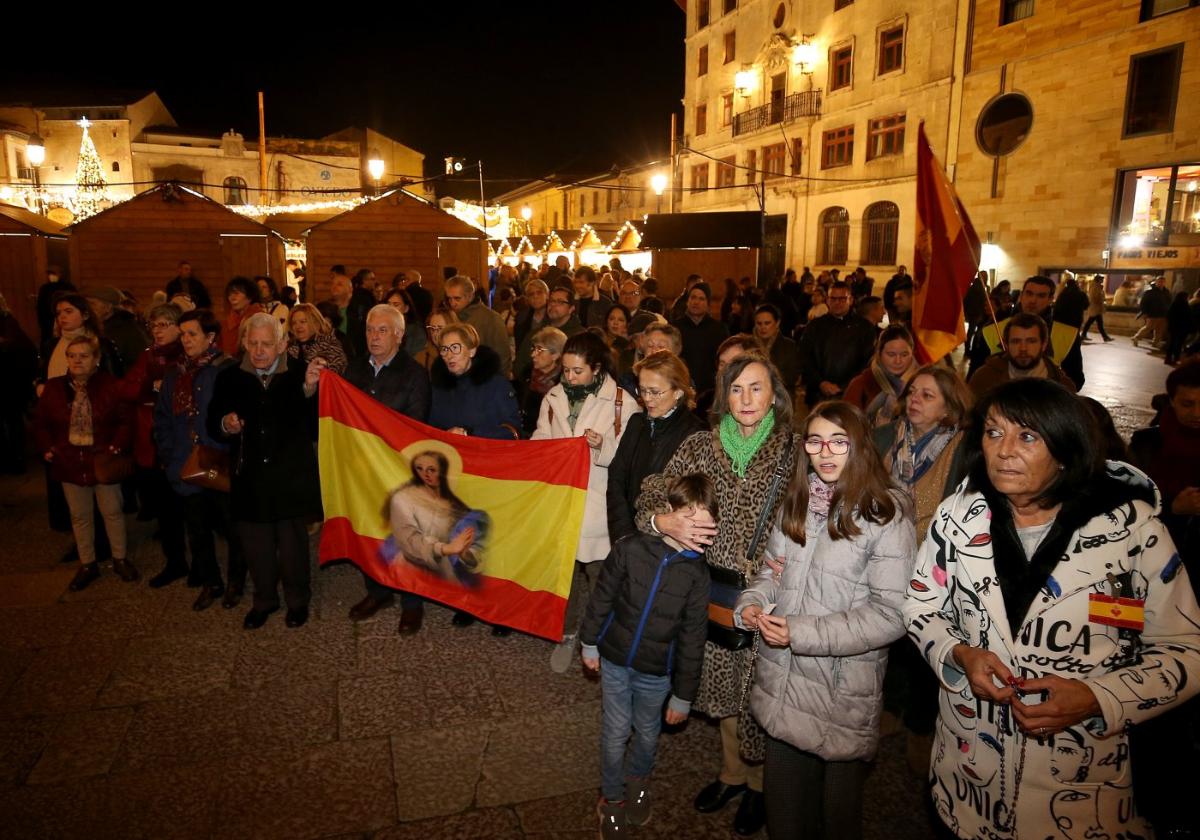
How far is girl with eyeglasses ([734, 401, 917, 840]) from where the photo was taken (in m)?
2.62

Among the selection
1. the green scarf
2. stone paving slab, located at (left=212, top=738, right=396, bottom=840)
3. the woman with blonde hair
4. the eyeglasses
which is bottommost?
stone paving slab, located at (left=212, top=738, right=396, bottom=840)

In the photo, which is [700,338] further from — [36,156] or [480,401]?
[36,156]

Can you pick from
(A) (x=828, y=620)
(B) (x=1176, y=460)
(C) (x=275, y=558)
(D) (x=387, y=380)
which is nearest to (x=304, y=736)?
(C) (x=275, y=558)

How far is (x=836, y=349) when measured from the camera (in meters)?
7.50

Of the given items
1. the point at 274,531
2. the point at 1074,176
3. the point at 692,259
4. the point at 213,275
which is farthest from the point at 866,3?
the point at 274,531

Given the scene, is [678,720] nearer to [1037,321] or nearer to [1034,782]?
[1034,782]

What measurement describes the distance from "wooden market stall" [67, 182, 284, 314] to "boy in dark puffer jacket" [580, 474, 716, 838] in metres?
17.2

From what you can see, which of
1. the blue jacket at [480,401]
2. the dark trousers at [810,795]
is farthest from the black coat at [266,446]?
the dark trousers at [810,795]

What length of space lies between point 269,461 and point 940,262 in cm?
502

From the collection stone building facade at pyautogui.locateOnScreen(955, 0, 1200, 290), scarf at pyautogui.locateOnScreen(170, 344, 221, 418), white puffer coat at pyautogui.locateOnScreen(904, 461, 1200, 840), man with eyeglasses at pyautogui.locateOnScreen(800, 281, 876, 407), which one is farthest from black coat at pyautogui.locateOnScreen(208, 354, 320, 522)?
stone building facade at pyautogui.locateOnScreen(955, 0, 1200, 290)

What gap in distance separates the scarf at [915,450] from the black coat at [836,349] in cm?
356

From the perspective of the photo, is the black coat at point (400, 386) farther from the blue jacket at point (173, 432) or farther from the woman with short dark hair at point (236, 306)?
the woman with short dark hair at point (236, 306)

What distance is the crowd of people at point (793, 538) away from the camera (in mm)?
2119

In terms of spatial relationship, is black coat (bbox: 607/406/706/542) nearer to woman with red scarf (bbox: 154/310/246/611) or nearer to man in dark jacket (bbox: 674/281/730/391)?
woman with red scarf (bbox: 154/310/246/611)
